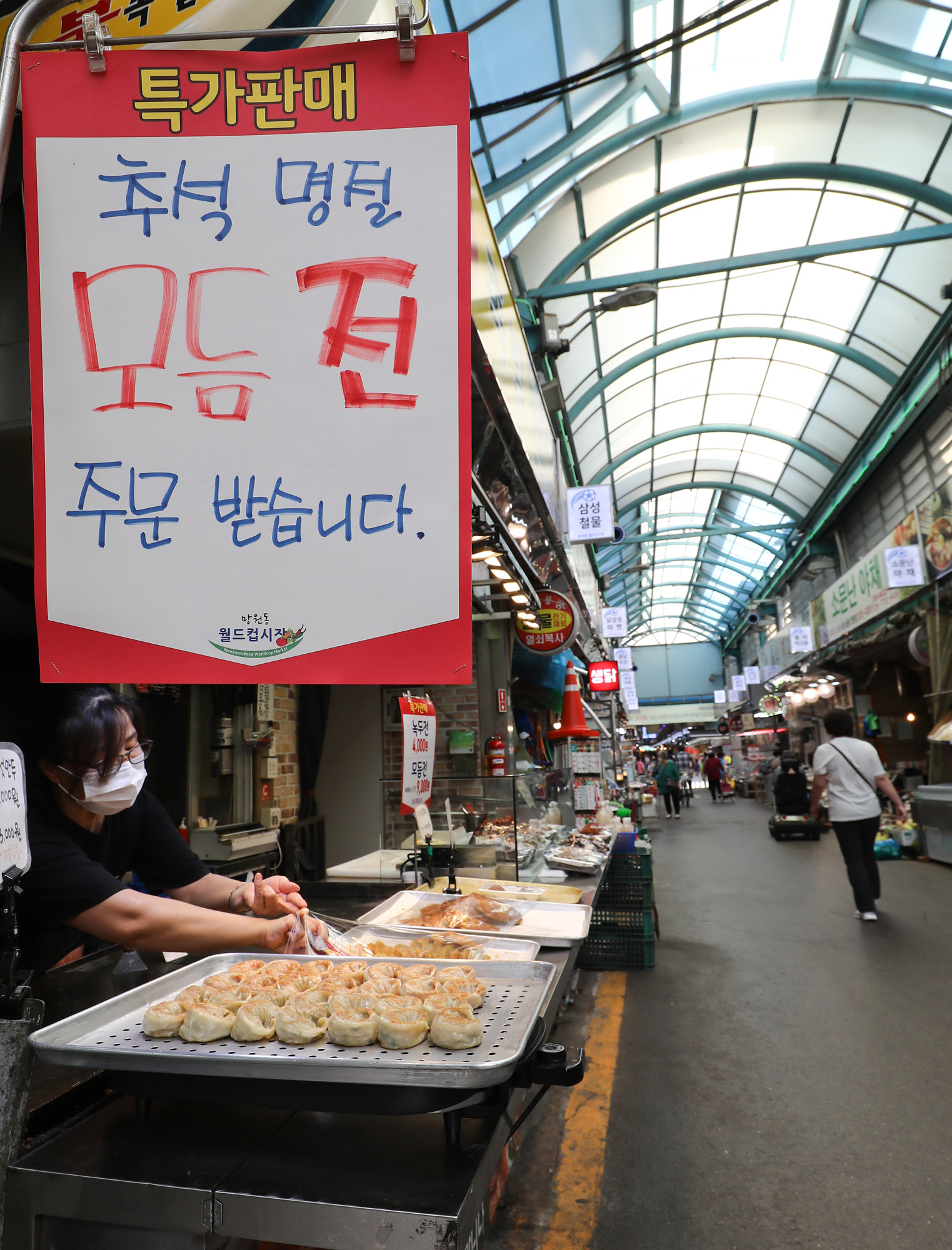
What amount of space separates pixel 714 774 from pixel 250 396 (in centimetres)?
2990

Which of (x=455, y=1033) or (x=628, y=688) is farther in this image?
(x=628, y=688)

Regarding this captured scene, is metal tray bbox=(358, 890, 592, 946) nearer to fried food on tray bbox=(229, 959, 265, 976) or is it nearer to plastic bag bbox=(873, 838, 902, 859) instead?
fried food on tray bbox=(229, 959, 265, 976)

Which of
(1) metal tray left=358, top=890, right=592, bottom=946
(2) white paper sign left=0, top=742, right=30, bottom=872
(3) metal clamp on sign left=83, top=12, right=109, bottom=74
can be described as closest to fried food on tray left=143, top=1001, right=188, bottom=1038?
(2) white paper sign left=0, top=742, right=30, bottom=872

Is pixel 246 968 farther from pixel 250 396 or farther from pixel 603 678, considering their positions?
pixel 603 678

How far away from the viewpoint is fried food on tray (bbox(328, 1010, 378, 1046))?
4.38 feet

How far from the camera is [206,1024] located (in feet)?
4.50

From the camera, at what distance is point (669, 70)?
349 inches

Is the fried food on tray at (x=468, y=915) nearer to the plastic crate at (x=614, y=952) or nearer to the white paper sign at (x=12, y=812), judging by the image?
the white paper sign at (x=12, y=812)

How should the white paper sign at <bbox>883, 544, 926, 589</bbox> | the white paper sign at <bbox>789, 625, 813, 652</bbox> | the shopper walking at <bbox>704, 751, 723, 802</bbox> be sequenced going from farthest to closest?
the shopper walking at <bbox>704, 751, 723, 802</bbox>
the white paper sign at <bbox>789, 625, 813, 652</bbox>
the white paper sign at <bbox>883, 544, 926, 589</bbox>

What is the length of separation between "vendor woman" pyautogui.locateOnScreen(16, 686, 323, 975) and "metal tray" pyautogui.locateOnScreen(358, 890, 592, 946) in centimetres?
44

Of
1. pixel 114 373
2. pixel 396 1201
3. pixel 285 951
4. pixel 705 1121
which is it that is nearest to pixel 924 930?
pixel 705 1121

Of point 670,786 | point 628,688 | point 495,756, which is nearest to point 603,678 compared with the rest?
point 670,786

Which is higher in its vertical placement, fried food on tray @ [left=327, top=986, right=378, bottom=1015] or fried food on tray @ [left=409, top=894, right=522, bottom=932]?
fried food on tray @ [left=327, top=986, right=378, bottom=1015]

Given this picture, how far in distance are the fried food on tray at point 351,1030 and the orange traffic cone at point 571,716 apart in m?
6.89
